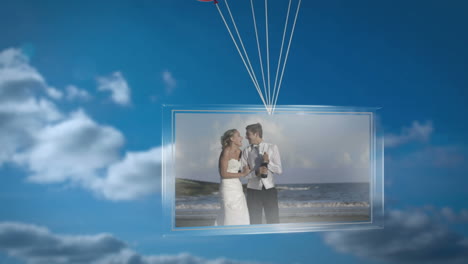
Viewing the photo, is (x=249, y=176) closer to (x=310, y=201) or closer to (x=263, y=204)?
(x=263, y=204)

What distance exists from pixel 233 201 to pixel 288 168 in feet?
1.09

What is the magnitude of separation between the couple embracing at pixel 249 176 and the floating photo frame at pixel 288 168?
1cm

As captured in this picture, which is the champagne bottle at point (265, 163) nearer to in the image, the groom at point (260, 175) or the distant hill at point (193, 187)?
the groom at point (260, 175)

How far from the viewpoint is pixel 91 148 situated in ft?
6.49

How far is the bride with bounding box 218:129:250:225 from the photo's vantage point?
2.05 meters

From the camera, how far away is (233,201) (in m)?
2.06

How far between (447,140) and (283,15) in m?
1.17

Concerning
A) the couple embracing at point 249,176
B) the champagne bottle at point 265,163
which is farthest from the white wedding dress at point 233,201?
the champagne bottle at point 265,163

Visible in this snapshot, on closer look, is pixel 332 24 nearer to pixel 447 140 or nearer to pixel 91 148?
pixel 447 140

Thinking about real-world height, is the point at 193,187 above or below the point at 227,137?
below

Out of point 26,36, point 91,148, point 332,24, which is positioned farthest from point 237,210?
point 26,36

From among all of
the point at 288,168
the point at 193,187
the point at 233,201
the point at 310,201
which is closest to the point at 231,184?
the point at 233,201

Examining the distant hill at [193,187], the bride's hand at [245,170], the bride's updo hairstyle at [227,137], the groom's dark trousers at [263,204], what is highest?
the bride's updo hairstyle at [227,137]

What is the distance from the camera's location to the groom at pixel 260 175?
6.81 feet
